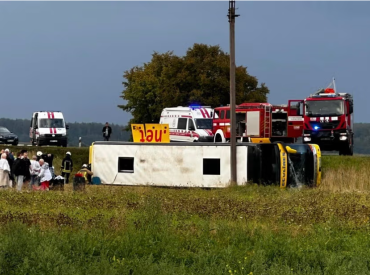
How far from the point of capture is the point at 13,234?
1546 centimetres

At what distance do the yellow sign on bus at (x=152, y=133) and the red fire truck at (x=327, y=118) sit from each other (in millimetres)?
7646

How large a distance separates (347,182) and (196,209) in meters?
15.7

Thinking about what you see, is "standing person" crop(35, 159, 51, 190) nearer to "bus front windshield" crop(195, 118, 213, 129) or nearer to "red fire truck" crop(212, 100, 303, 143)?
"red fire truck" crop(212, 100, 303, 143)

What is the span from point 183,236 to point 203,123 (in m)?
31.5

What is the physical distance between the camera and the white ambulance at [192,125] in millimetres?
48156

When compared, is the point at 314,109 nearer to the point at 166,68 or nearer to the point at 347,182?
the point at 347,182

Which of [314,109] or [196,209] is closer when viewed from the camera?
[196,209]

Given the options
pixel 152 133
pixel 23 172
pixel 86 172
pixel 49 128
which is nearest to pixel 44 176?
pixel 23 172

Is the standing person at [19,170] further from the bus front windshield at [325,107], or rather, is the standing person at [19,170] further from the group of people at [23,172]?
the bus front windshield at [325,107]

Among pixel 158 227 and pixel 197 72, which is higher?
pixel 197 72

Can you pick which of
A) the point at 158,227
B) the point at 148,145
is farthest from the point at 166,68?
the point at 158,227

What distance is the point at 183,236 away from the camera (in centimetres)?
1731

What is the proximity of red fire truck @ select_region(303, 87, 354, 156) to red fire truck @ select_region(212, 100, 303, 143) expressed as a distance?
2868mm

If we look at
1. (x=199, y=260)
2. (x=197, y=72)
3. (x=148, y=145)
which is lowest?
(x=199, y=260)
